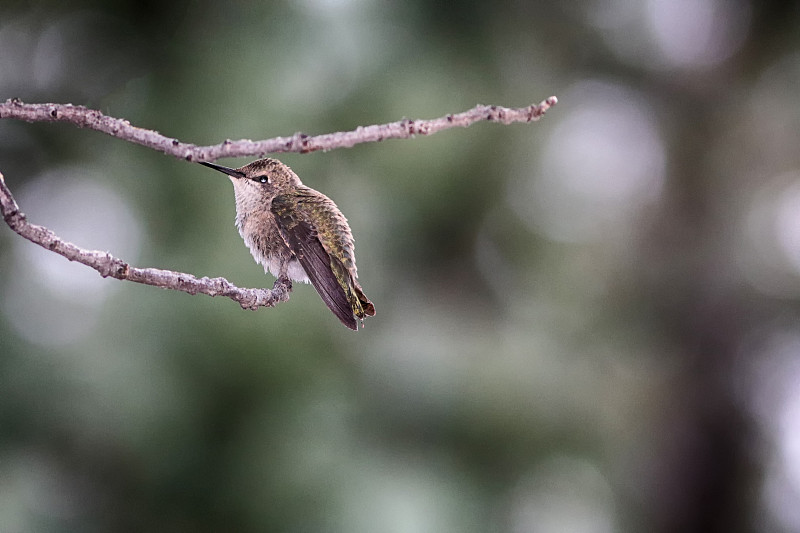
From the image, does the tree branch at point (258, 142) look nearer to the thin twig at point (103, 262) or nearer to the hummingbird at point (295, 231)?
the thin twig at point (103, 262)

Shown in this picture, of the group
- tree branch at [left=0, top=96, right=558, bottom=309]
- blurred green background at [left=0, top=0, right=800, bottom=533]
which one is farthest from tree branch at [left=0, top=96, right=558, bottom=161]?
blurred green background at [left=0, top=0, right=800, bottom=533]

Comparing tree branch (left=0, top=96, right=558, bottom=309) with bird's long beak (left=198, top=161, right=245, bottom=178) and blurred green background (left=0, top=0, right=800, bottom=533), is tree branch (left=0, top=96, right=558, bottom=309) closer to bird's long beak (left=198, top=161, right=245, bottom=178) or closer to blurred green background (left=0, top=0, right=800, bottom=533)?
bird's long beak (left=198, top=161, right=245, bottom=178)

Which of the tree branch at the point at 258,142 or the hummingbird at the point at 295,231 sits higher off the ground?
the hummingbird at the point at 295,231

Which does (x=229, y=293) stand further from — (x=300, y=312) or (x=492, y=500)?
(x=492, y=500)

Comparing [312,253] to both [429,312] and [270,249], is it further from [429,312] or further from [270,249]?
[429,312]

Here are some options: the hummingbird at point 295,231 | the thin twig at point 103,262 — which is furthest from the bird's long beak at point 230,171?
the thin twig at point 103,262

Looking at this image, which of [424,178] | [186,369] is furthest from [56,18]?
[424,178]
